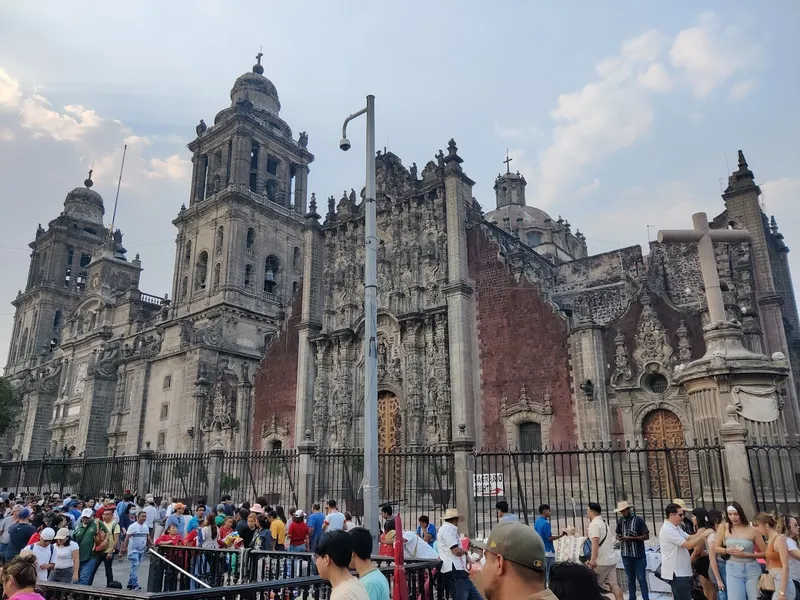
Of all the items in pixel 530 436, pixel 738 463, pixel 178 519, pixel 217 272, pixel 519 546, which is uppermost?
pixel 217 272

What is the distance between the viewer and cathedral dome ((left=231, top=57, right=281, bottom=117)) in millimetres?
49062

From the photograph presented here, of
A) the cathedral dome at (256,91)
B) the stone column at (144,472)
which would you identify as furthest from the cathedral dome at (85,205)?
the stone column at (144,472)

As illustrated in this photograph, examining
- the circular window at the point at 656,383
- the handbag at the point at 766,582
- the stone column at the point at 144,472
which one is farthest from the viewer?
the stone column at the point at 144,472

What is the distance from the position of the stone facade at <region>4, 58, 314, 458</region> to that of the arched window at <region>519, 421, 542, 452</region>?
48.6ft

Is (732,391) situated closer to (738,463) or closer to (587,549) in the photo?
(738,463)

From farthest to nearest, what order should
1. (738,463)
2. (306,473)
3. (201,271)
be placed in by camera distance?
1. (201,271)
2. (306,473)
3. (738,463)

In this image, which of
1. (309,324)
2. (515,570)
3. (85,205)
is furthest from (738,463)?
(85,205)

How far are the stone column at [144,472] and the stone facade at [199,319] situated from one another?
6.99 metres

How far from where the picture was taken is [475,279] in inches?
971

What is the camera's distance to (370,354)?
38.0 ft

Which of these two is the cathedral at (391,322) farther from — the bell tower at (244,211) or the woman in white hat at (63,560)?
the woman in white hat at (63,560)

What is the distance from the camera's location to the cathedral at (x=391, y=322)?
2039cm

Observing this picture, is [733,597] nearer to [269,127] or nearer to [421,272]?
[421,272]

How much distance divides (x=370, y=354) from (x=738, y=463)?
23.8ft
